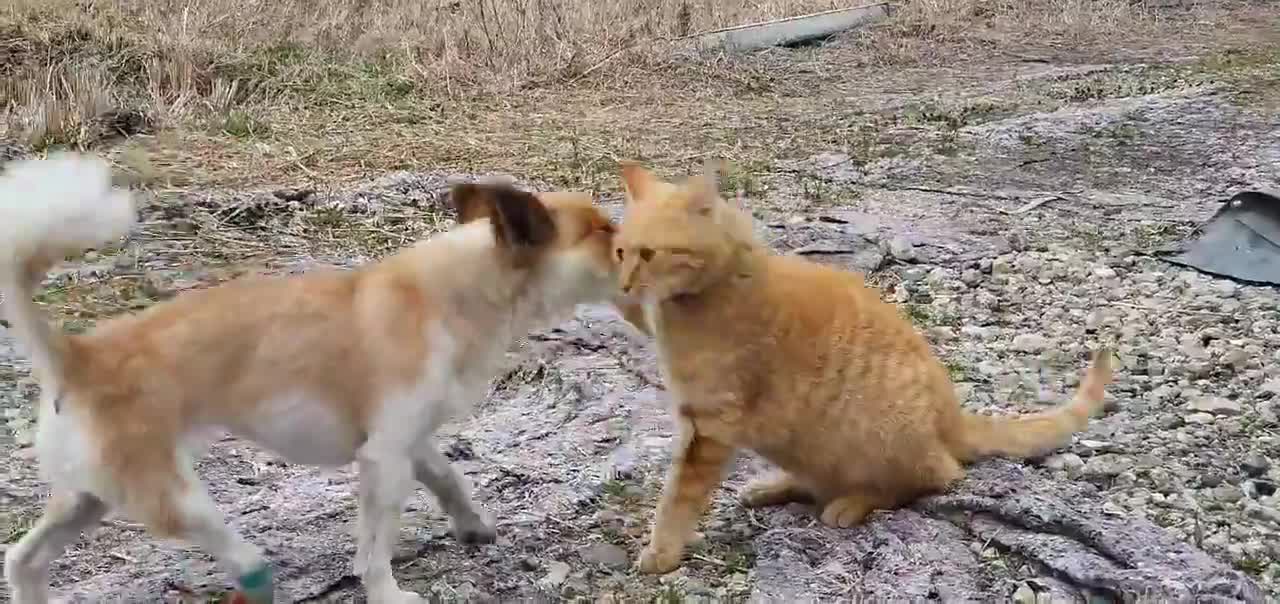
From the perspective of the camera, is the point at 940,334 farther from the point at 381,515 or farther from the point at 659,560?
the point at 381,515

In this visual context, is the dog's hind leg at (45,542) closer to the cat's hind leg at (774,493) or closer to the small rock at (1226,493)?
the cat's hind leg at (774,493)

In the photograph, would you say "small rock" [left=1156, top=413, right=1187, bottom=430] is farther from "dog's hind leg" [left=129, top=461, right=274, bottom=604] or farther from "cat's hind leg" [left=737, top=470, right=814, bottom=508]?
"dog's hind leg" [left=129, top=461, right=274, bottom=604]

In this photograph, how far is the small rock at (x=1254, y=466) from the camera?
4.09 meters

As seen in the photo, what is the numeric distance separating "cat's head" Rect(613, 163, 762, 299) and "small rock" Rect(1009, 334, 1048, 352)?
2210 mm

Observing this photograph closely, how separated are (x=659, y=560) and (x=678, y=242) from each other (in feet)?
3.10

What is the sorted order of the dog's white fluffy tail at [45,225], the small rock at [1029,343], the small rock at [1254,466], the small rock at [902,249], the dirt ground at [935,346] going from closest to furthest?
the dog's white fluffy tail at [45,225] → the dirt ground at [935,346] → the small rock at [1254,466] → the small rock at [1029,343] → the small rock at [902,249]

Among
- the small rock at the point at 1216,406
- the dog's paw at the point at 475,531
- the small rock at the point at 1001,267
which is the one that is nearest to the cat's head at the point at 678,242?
the dog's paw at the point at 475,531

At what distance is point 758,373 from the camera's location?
3.68m

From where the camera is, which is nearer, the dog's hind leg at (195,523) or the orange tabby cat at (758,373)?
the dog's hind leg at (195,523)

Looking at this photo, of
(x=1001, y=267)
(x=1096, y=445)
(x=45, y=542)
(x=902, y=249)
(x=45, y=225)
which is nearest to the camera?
(x=45, y=225)

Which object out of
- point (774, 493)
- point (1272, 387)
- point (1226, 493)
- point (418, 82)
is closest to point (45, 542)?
point (774, 493)

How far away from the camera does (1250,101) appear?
10.1 m

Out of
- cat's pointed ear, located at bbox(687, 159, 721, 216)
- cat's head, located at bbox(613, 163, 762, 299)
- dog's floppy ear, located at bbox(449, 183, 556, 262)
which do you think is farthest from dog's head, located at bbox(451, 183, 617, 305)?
cat's pointed ear, located at bbox(687, 159, 721, 216)

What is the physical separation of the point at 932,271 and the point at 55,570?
13.9 ft
